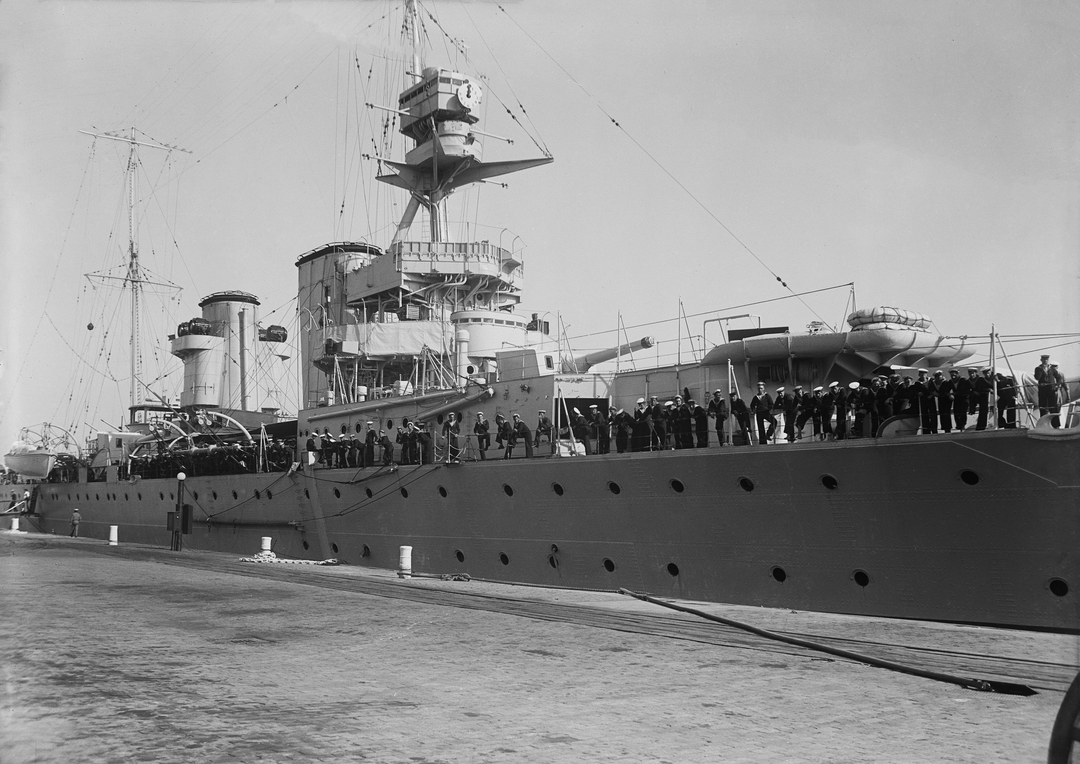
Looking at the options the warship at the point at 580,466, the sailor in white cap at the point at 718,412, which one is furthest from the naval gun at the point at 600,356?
the sailor in white cap at the point at 718,412

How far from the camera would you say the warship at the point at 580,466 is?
10625mm

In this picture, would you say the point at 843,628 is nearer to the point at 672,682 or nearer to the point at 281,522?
the point at 672,682

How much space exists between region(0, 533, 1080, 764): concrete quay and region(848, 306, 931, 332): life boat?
15.6 feet

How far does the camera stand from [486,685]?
676 cm

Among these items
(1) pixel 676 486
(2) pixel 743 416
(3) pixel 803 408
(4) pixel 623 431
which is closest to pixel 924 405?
(3) pixel 803 408

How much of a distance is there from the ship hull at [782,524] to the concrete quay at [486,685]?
769 millimetres

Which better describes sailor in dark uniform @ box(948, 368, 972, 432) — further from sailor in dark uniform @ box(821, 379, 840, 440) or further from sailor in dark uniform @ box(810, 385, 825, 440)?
sailor in dark uniform @ box(810, 385, 825, 440)

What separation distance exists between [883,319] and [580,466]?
16.8 feet

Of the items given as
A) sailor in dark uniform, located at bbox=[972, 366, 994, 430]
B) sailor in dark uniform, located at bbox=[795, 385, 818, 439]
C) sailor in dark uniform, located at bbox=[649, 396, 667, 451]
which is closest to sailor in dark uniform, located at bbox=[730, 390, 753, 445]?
sailor in dark uniform, located at bbox=[795, 385, 818, 439]

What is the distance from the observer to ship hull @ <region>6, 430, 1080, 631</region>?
1029cm

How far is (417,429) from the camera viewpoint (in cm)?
1809

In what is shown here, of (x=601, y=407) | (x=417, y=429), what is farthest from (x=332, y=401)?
(x=601, y=407)

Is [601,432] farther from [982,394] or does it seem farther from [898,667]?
[898,667]

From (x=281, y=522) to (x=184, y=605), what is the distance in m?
11.2
